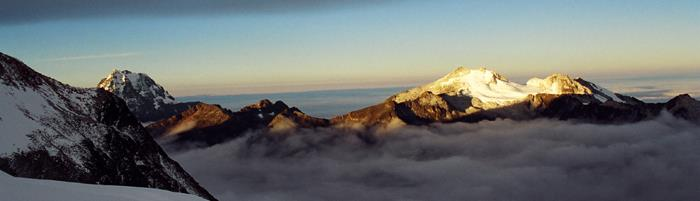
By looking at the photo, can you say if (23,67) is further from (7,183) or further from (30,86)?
(7,183)

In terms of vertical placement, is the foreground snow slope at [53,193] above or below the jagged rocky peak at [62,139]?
above

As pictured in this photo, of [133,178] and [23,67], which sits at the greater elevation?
[23,67]

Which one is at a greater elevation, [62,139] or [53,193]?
[53,193]

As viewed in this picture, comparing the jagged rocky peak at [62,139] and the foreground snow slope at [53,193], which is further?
the jagged rocky peak at [62,139]

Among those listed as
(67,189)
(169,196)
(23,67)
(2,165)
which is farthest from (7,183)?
(23,67)

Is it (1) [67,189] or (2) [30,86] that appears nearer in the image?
(1) [67,189]

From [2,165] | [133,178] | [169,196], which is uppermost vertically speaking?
[169,196]

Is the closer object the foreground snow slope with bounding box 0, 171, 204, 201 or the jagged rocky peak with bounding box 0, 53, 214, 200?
the foreground snow slope with bounding box 0, 171, 204, 201

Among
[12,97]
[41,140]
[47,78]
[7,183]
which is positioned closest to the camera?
[7,183]
